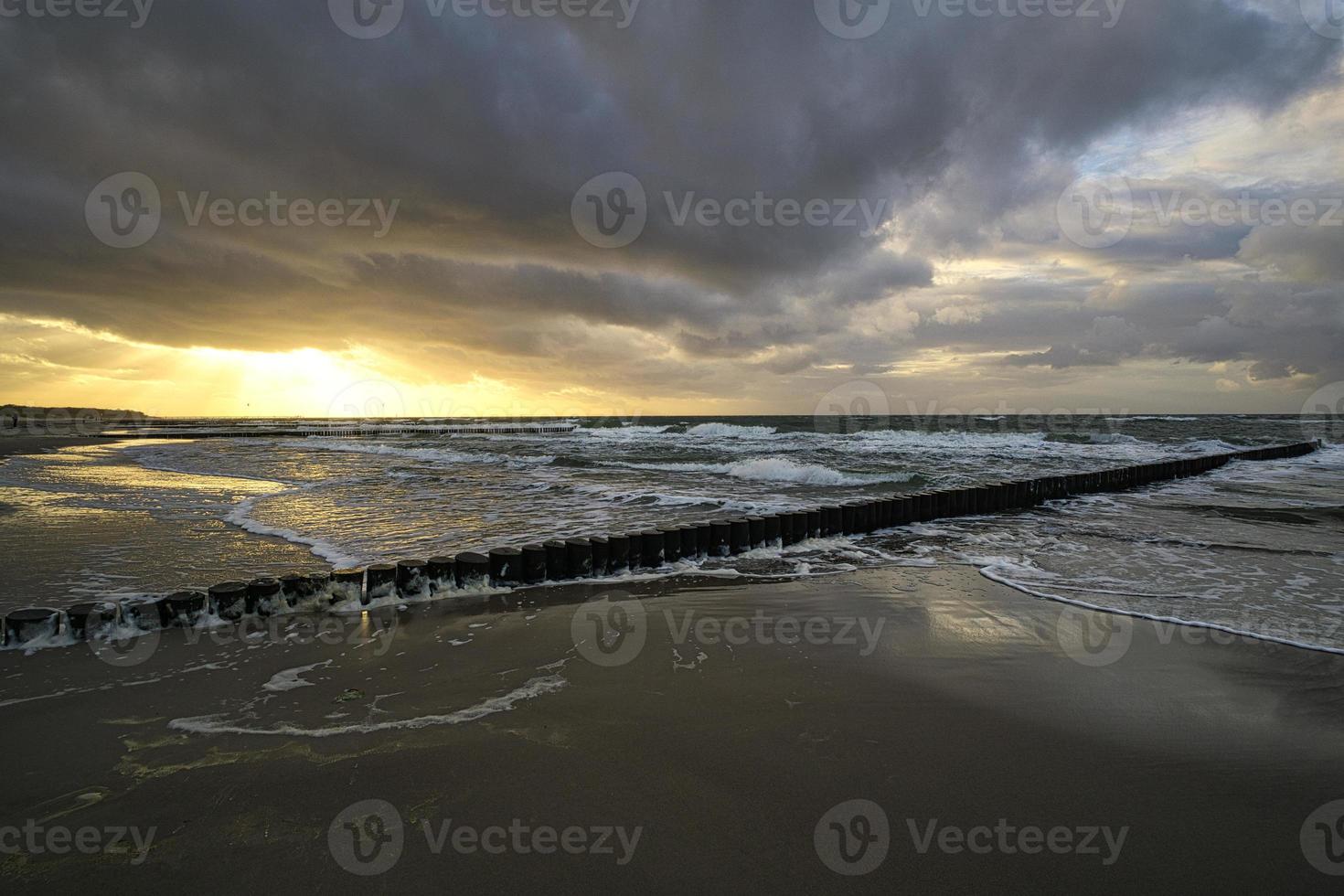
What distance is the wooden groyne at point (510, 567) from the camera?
15.1 ft

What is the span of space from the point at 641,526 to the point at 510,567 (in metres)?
3.65

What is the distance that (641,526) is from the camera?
9688 mm

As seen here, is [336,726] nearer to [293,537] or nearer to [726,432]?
[293,537]

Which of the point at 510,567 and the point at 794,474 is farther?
the point at 794,474

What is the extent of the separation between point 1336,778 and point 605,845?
10.8 feet

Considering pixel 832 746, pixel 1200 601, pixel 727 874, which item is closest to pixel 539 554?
pixel 832 746

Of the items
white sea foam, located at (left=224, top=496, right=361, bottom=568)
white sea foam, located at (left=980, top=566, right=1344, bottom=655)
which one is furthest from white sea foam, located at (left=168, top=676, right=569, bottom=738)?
white sea foam, located at (left=980, top=566, right=1344, bottom=655)

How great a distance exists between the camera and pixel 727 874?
219 centimetres

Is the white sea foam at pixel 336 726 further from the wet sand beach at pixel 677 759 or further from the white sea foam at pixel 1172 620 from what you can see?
the white sea foam at pixel 1172 620

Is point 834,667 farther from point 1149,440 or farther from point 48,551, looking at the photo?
point 1149,440

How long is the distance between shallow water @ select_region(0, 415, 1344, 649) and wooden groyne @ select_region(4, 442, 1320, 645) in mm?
345

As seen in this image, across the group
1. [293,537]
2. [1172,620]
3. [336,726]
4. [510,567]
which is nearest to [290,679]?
[336,726]

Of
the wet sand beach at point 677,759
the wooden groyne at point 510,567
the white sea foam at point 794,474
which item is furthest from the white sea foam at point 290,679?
the white sea foam at point 794,474

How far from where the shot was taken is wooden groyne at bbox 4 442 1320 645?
15.1 ft
